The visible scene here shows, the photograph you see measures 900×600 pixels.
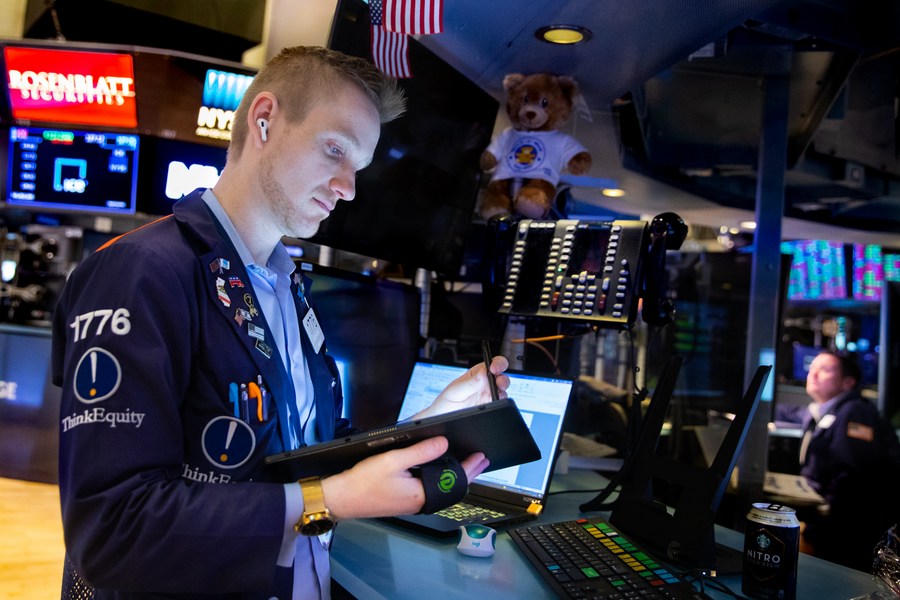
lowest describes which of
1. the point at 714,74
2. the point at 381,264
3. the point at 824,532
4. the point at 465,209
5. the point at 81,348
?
the point at 824,532

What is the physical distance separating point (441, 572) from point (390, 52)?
1444mm

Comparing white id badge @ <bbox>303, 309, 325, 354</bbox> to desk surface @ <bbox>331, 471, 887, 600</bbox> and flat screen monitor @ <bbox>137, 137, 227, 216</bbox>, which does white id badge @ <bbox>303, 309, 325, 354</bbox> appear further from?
flat screen monitor @ <bbox>137, 137, 227, 216</bbox>

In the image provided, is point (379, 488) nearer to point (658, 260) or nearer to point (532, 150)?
point (658, 260)

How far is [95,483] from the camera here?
834mm

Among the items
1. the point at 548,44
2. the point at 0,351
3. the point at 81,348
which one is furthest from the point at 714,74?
the point at 0,351

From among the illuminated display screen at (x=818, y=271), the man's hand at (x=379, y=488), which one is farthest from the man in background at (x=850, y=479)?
the illuminated display screen at (x=818, y=271)

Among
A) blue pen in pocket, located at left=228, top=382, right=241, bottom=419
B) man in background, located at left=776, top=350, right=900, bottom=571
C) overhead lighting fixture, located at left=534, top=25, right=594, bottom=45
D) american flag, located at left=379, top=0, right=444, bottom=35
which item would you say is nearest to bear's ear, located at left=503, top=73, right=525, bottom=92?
overhead lighting fixture, located at left=534, top=25, right=594, bottom=45

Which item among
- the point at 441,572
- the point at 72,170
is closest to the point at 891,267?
the point at 72,170

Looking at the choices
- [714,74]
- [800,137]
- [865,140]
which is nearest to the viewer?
[714,74]

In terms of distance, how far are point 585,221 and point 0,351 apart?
4278 millimetres

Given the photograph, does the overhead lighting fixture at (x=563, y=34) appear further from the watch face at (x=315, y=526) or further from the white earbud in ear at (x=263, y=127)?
the watch face at (x=315, y=526)

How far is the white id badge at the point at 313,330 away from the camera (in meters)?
1.30

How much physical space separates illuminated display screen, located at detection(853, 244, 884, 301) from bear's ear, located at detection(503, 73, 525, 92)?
651 cm

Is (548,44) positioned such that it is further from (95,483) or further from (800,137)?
(95,483)
